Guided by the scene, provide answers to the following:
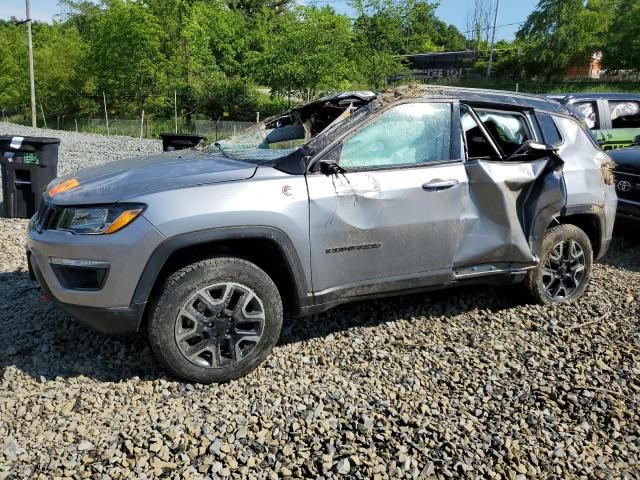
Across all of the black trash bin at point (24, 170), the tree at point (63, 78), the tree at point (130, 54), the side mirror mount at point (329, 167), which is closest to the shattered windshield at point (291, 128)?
the side mirror mount at point (329, 167)

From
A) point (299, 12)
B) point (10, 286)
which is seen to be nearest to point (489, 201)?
point (10, 286)

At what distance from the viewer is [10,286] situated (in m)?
4.90

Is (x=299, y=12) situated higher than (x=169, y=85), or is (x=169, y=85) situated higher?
(x=299, y=12)

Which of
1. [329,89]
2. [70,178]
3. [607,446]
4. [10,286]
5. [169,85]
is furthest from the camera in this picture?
[169,85]

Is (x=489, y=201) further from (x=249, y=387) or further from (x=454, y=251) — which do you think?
(x=249, y=387)

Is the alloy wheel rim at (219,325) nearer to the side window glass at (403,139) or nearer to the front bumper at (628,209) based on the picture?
the side window glass at (403,139)

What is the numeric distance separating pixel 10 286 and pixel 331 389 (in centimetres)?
311

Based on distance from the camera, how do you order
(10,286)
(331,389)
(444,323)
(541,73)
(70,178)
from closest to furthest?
1. (331,389)
2. (70,178)
3. (444,323)
4. (10,286)
5. (541,73)

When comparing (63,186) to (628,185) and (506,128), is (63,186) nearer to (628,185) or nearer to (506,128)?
(506,128)

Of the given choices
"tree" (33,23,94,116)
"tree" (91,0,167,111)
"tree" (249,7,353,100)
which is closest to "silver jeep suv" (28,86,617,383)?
"tree" (249,7,353,100)

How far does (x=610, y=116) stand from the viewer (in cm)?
950

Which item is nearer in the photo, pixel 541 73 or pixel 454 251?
pixel 454 251

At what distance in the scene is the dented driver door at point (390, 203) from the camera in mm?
3520

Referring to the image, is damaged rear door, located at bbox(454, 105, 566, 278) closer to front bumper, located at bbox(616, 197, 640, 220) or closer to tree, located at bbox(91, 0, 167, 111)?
front bumper, located at bbox(616, 197, 640, 220)
